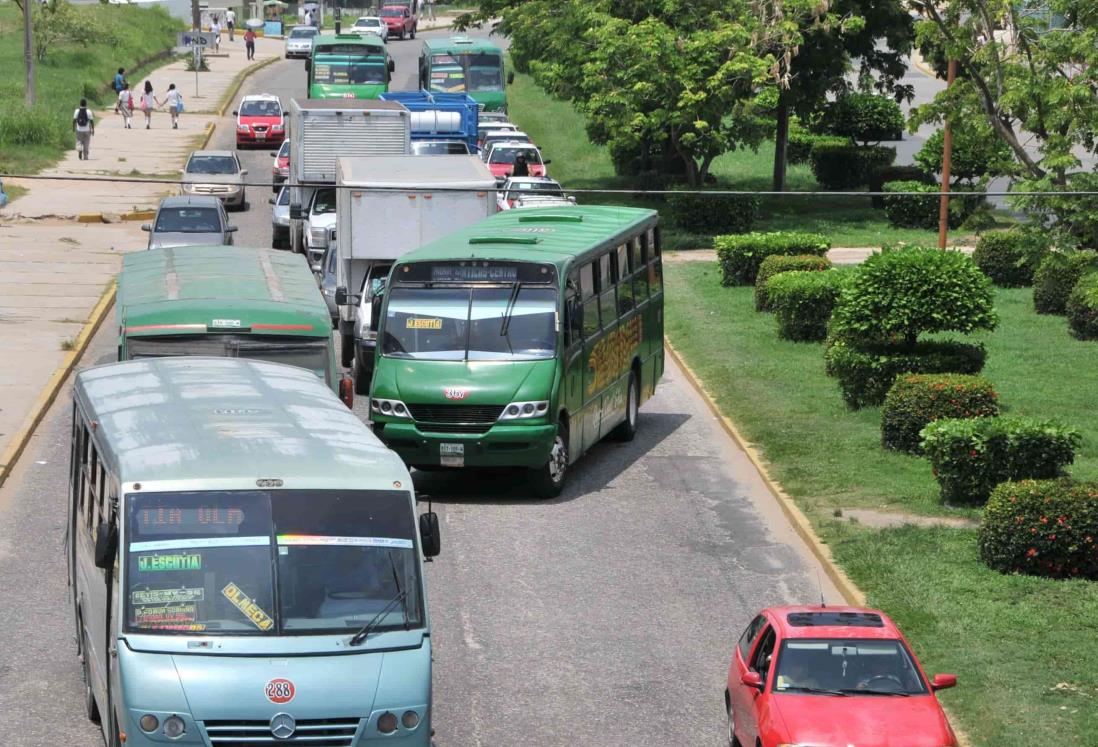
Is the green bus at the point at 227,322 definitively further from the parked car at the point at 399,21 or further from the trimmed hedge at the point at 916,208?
the parked car at the point at 399,21

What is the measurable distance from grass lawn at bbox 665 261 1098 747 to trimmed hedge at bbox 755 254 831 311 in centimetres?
35

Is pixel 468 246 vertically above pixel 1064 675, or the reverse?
pixel 468 246

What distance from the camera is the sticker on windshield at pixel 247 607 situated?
10461 millimetres

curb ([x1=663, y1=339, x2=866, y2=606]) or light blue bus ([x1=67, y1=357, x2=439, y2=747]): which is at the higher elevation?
light blue bus ([x1=67, y1=357, x2=439, y2=747])

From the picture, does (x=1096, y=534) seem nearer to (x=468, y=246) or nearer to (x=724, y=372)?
(x=468, y=246)

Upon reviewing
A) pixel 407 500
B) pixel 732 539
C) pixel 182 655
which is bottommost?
pixel 732 539

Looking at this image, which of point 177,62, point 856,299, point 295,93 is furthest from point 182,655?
point 177,62

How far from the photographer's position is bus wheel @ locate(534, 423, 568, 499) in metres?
20.6

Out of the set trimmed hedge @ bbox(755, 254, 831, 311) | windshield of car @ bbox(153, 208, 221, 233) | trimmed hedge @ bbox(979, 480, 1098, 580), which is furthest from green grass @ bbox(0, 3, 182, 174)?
trimmed hedge @ bbox(979, 480, 1098, 580)

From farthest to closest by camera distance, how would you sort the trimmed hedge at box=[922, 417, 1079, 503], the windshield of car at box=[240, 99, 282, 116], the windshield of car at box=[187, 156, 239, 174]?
the windshield of car at box=[240, 99, 282, 116] < the windshield of car at box=[187, 156, 239, 174] < the trimmed hedge at box=[922, 417, 1079, 503]

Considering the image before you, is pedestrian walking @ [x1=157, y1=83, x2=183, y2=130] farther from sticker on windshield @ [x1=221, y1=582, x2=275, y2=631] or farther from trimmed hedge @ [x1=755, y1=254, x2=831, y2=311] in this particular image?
sticker on windshield @ [x1=221, y1=582, x2=275, y2=631]

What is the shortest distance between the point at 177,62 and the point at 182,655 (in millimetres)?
82166

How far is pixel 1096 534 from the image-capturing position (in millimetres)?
16281

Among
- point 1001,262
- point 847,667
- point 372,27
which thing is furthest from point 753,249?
point 372,27
